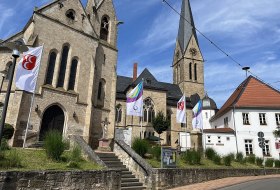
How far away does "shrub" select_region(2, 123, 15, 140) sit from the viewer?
590 inches

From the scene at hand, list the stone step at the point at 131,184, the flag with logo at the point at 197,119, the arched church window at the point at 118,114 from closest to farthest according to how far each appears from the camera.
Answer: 1. the stone step at the point at 131,184
2. the flag with logo at the point at 197,119
3. the arched church window at the point at 118,114

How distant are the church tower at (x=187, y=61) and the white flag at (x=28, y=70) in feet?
144

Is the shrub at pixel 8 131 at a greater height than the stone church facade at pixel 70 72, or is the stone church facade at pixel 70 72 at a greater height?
the stone church facade at pixel 70 72

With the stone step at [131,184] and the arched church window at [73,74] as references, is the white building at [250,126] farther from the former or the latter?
the stone step at [131,184]

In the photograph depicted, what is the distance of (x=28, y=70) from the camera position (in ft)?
39.3

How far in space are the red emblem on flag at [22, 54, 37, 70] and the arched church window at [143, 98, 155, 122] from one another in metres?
28.2

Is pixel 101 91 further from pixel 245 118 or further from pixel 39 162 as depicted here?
pixel 245 118

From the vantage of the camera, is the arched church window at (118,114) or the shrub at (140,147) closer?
the shrub at (140,147)

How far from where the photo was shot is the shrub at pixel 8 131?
14997 millimetres

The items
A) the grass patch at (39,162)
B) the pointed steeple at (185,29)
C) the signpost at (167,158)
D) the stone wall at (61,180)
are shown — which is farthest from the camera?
the pointed steeple at (185,29)

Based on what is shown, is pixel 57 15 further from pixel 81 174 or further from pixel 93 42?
pixel 81 174

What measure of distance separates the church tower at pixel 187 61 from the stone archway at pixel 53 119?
3818 cm

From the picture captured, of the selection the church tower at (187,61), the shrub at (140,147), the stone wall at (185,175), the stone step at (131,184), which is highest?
the church tower at (187,61)

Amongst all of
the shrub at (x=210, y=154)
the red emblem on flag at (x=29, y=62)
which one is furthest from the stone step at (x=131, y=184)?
the shrub at (x=210, y=154)
